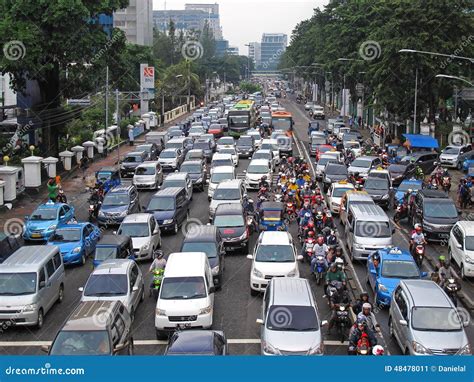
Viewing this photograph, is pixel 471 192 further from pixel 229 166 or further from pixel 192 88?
pixel 192 88

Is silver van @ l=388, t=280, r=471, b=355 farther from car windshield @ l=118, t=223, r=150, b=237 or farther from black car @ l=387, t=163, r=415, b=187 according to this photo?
black car @ l=387, t=163, r=415, b=187

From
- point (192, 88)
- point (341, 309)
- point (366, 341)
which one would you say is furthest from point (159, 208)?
point (192, 88)

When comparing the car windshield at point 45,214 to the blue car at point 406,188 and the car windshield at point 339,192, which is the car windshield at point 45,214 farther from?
the blue car at point 406,188

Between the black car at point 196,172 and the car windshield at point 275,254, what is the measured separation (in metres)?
18.0

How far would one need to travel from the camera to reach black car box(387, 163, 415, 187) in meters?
40.3

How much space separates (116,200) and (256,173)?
10.3m

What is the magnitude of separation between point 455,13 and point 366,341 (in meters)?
43.7

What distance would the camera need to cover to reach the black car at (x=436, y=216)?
1123 inches

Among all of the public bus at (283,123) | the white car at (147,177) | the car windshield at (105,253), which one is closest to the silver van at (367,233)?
the car windshield at (105,253)

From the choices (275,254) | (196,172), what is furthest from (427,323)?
(196,172)

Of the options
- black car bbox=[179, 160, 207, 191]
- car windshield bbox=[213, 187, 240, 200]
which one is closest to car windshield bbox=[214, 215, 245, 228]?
car windshield bbox=[213, 187, 240, 200]

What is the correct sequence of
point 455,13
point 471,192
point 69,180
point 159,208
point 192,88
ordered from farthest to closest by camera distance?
point 192,88
point 455,13
point 69,180
point 471,192
point 159,208

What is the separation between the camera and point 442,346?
15.7m

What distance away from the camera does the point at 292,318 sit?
16.3 meters
